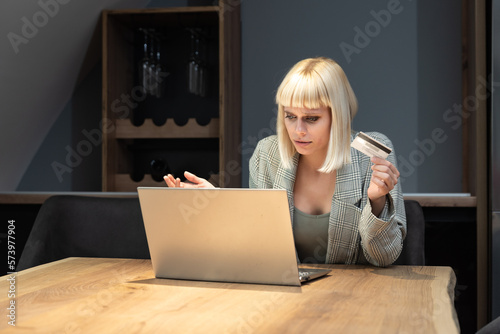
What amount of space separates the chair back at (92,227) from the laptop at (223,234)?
2.15 ft

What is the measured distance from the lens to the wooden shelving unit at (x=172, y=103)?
263 centimetres

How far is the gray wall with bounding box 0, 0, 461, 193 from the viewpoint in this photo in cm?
258

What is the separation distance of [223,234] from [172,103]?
1.95 metres

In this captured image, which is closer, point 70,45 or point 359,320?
point 359,320

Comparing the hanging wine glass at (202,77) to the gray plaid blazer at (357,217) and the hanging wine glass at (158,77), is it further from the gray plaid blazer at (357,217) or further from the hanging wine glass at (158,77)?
the gray plaid blazer at (357,217)

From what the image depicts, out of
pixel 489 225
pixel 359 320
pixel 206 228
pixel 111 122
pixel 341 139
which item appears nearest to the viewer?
pixel 359 320

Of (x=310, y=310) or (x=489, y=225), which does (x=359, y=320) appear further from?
(x=489, y=225)

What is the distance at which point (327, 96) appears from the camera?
1636mm

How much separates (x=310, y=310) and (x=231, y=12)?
1871 mm

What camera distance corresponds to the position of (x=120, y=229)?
194 centimetres

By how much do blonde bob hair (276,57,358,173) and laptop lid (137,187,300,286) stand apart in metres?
0.52

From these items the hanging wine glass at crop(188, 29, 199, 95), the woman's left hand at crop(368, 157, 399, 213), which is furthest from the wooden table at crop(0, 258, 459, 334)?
the hanging wine glass at crop(188, 29, 199, 95)

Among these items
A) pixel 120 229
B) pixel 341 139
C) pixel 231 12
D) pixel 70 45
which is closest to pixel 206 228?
pixel 341 139

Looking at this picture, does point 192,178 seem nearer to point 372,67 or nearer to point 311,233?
point 311,233
